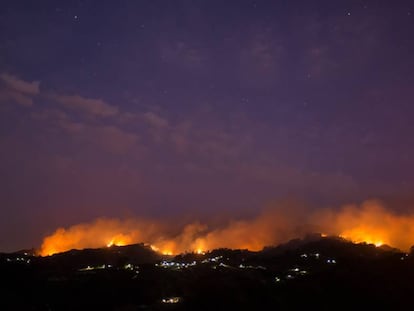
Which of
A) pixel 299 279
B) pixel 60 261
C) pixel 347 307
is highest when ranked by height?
pixel 60 261

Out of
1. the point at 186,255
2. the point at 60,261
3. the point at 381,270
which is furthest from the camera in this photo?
the point at 186,255

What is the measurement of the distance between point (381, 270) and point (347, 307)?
683 inches

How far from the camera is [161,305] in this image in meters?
58.4

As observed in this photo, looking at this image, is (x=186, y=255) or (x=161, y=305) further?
(x=186, y=255)

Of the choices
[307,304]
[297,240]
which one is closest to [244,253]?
[297,240]

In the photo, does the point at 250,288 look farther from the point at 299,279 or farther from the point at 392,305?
the point at 392,305

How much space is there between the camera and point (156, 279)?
238 ft

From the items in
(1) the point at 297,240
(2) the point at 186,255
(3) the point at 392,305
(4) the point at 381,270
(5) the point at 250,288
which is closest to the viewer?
(3) the point at 392,305

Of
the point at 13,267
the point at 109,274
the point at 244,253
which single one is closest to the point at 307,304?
the point at 109,274

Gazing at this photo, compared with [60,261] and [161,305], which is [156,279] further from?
[60,261]

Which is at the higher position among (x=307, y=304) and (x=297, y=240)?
(x=297, y=240)

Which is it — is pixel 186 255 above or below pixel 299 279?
above

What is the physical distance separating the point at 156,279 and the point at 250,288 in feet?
54.0

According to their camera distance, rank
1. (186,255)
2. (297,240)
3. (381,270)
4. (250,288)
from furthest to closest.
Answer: (297,240), (186,255), (381,270), (250,288)
